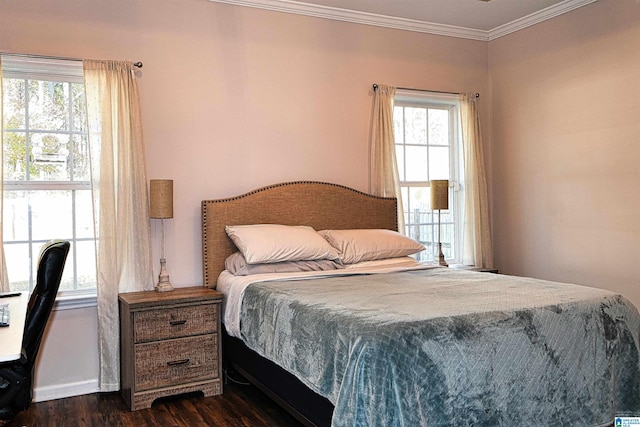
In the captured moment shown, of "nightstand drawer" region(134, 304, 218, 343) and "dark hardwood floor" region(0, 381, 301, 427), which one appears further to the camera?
"nightstand drawer" region(134, 304, 218, 343)

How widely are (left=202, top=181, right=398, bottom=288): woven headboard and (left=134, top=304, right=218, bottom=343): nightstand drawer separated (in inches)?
15.8

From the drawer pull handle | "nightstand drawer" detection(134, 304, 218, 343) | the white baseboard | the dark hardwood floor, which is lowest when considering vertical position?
the dark hardwood floor

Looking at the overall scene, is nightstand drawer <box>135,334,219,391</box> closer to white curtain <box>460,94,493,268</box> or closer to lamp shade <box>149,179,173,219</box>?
lamp shade <box>149,179,173,219</box>

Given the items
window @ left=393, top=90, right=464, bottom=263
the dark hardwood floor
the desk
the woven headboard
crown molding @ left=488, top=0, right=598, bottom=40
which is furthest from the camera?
window @ left=393, top=90, right=464, bottom=263

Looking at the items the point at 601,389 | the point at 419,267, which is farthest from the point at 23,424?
the point at 601,389

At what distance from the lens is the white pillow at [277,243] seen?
3.77 metres

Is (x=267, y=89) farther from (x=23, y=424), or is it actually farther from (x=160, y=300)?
(x=23, y=424)

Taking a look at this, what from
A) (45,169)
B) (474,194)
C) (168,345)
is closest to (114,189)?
(45,169)

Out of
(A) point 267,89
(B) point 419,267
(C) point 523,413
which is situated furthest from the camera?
(A) point 267,89

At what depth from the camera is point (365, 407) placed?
2.17 metres

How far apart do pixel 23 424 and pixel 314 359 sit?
1807 millimetres

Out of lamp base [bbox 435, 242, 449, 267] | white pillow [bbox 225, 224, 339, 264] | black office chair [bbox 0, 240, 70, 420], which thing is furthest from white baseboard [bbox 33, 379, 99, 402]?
lamp base [bbox 435, 242, 449, 267]

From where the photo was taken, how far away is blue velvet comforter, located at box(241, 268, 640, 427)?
220 centimetres

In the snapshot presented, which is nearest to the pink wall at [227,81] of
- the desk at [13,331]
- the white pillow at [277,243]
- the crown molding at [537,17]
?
the white pillow at [277,243]
